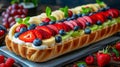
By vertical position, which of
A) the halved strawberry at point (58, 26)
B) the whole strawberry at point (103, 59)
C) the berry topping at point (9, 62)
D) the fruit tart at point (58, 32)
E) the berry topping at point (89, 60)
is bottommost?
the berry topping at point (89, 60)

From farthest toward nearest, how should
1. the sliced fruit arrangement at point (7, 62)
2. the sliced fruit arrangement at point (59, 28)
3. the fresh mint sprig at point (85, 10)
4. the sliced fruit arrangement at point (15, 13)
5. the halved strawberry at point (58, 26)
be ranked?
1. the sliced fruit arrangement at point (15, 13)
2. the fresh mint sprig at point (85, 10)
3. the halved strawberry at point (58, 26)
4. the sliced fruit arrangement at point (59, 28)
5. the sliced fruit arrangement at point (7, 62)

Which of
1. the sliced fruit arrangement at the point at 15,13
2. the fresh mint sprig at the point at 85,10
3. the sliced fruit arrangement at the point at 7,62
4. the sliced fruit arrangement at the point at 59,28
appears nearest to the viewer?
the sliced fruit arrangement at the point at 7,62

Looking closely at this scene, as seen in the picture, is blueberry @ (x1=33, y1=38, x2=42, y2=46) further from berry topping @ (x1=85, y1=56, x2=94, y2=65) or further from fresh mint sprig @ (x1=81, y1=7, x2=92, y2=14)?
fresh mint sprig @ (x1=81, y1=7, x2=92, y2=14)

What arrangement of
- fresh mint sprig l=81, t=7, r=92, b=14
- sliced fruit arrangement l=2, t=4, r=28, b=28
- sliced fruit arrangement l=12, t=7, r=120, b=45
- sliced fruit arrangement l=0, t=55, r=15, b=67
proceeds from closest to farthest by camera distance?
sliced fruit arrangement l=0, t=55, r=15, b=67, sliced fruit arrangement l=12, t=7, r=120, b=45, fresh mint sprig l=81, t=7, r=92, b=14, sliced fruit arrangement l=2, t=4, r=28, b=28

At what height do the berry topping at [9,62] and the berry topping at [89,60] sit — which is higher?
the berry topping at [9,62]

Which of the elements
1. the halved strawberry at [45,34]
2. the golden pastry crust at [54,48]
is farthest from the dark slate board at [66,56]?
the halved strawberry at [45,34]

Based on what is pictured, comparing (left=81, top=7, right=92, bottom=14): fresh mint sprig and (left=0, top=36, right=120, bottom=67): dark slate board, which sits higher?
(left=81, top=7, right=92, bottom=14): fresh mint sprig

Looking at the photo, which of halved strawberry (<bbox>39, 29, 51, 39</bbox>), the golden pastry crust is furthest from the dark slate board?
halved strawberry (<bbox>39, 29, 51, 39</bbox>)

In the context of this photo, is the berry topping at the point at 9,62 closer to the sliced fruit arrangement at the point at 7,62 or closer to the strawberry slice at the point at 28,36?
the sliced fruit arrangement at the point at 7,62
